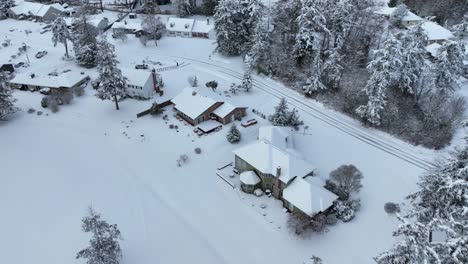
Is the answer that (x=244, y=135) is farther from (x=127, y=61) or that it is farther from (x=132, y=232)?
(x=127, y=61)

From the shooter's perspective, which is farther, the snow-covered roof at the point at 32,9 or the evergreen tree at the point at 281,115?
the snow-covered roof at the point at 32,9

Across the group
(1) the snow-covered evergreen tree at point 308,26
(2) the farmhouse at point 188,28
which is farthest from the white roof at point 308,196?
(2) the farmhouse at point 188,28

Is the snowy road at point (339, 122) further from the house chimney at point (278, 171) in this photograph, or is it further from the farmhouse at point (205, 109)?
the house chimney at point (278, 171)

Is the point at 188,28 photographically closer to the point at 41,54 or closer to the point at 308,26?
the point at 308,26

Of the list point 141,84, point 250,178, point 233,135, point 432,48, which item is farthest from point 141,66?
point 432,48

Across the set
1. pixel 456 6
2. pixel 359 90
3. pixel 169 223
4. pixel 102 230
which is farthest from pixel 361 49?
pixel 102 230

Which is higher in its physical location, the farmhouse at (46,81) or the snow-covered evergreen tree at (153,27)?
the snow-covered evergreen tree at (153,27)
